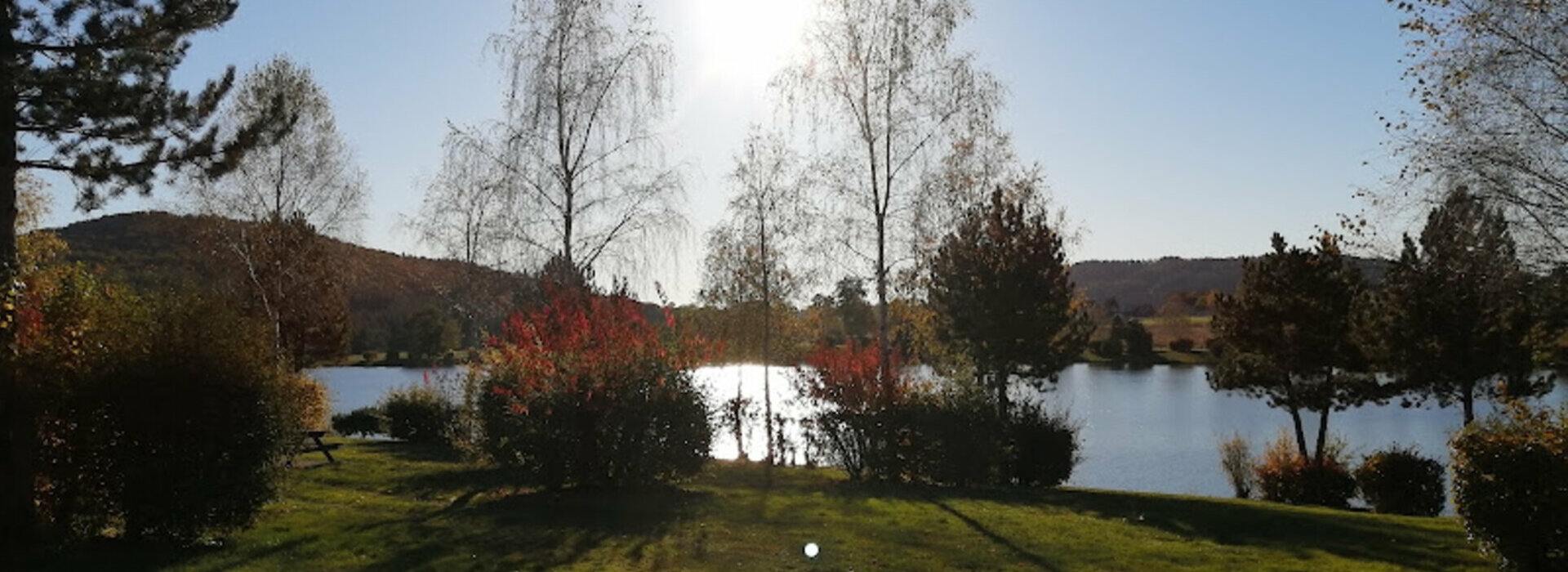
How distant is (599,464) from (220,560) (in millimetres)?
6163

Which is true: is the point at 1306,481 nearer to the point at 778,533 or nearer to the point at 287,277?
the point at 778,533

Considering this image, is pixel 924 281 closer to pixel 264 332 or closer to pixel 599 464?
pixel 599 464

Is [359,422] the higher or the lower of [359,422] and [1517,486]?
the lower

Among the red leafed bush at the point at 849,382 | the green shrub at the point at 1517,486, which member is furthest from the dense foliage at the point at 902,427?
the green shrub at the point at 1517,486

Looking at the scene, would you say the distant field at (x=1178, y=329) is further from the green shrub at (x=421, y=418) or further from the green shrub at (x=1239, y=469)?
the green shrub at (x=421, y=418)

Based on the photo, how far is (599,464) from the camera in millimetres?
15953

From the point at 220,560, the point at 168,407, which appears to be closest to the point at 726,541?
the point at 220,560

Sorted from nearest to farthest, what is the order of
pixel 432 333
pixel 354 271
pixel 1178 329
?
pixel 354 271, pixel 432 333, pixel 1178 329

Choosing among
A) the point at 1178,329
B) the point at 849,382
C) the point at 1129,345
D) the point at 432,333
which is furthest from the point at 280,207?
the point at 1178,329

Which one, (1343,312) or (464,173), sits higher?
(464,173)

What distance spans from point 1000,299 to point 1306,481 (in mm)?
8726

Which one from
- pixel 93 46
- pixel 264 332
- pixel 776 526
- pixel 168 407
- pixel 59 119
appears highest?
pixel 93 46

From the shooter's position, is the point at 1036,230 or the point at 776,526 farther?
the point at 1036,230

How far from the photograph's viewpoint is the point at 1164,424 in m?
44.1
